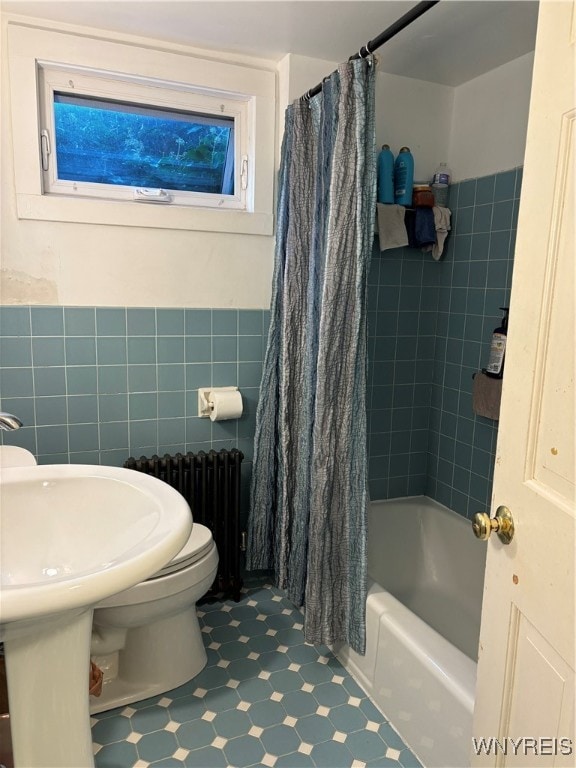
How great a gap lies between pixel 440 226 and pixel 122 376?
5.04 ft

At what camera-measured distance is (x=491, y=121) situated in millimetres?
2330

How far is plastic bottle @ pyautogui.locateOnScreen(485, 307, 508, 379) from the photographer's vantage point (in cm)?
213

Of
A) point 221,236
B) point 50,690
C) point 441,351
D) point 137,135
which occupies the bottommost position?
point 50,690

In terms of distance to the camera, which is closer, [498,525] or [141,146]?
[498,525]

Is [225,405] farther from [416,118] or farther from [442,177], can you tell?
[416,118]

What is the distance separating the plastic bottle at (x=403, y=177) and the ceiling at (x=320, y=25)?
0.36 metres

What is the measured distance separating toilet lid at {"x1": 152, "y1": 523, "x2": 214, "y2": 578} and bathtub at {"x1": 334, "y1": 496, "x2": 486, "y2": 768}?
598 millimetres

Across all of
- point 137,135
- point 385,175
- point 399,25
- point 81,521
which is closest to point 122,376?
point 137,135

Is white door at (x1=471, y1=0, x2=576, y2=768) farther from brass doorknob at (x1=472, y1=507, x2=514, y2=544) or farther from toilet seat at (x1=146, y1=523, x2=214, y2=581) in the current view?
toilet seat at (x1=146, y1=523, x2=214, y2=581)

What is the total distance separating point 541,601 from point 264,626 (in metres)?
1.55

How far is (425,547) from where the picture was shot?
8.67ft

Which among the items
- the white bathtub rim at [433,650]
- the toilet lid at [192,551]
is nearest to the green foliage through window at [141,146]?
the toilet lid at [192,551]

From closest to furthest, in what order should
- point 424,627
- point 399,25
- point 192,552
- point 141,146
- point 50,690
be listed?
point 50,690 → point 399,25 → point 424,627 → point 192,552 → point 141,146

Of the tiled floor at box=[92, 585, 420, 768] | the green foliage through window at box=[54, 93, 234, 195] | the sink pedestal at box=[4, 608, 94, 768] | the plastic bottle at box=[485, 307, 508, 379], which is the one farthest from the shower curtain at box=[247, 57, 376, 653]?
the sink pedestal at box=[4, 608, 94, 768]
